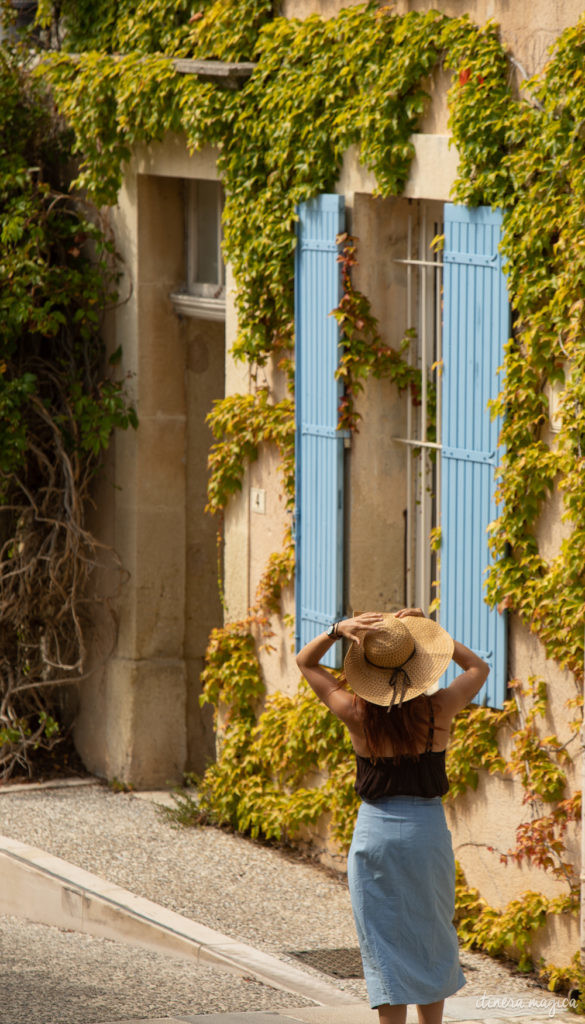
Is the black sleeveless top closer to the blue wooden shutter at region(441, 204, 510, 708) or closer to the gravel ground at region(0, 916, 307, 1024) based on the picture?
the gravel ground at region(0, 916, 307, 1024)

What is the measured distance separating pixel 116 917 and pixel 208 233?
3.96 m

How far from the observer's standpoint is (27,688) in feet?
32.4

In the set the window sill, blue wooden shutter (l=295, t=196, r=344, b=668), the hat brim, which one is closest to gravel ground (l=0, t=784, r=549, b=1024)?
blue wooden shutter (l=295, t=196, r=344, b=668)

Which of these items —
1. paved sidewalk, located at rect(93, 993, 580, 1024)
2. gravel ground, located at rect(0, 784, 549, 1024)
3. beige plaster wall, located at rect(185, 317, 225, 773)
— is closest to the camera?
paved sidewalk, located at rect(93, 993, 580, 1024)

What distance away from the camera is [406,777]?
5.00m

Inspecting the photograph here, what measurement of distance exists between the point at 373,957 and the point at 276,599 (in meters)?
3.74

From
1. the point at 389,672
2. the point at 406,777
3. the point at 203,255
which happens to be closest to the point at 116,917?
the point at 406,777

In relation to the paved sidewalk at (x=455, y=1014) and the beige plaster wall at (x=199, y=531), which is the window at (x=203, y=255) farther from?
the paved sidewalk at (x=455, y=1014)

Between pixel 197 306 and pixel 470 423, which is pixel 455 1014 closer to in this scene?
pixel 470 423

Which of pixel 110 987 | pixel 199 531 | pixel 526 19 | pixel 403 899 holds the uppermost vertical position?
pixel 526 19

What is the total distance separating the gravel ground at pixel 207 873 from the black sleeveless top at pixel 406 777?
5.07 feet

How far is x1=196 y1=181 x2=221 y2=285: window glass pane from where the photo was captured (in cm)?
936

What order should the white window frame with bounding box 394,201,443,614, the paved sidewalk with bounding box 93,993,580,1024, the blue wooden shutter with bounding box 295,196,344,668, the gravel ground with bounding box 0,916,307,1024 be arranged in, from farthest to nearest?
the blue wooden shutter with bounding box 295,196,344,668, the white window frame with bounding box 394,201,443,614, the gravel ground with bounding box 0,916,307,1024, the paved sidewalk with bounding box 93,993,580,1024

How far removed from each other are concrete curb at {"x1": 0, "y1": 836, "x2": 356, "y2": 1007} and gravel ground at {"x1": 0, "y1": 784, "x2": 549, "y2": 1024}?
4.2 inches
